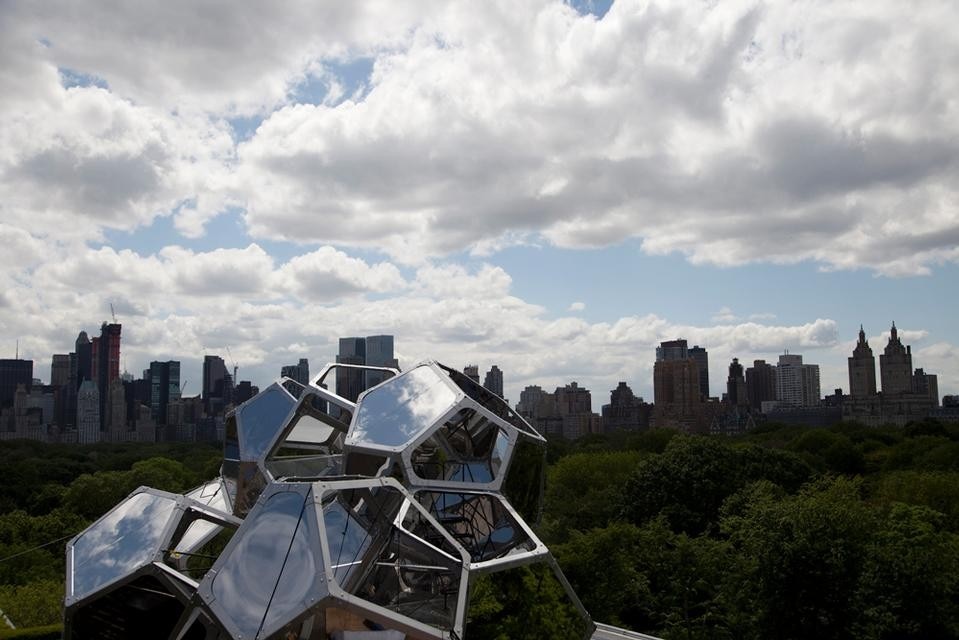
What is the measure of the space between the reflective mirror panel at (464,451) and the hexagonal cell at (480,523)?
372mm

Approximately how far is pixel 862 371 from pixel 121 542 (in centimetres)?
19498

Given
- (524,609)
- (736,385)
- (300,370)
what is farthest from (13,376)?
(524,609)

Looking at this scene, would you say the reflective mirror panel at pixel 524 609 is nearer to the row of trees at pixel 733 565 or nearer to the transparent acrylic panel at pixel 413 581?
the row of trees at pixel 733 565

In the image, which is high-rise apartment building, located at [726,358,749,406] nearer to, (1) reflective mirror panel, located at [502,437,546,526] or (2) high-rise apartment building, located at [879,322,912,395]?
(2) high-rise apartment building, located at [879,322,912,395]

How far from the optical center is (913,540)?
98.7ft

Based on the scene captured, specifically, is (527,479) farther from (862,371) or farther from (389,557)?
(862,371)

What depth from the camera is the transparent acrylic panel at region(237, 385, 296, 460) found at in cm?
1838

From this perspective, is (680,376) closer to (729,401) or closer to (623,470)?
(729,401)

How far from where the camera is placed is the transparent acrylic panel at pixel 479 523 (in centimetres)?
1596

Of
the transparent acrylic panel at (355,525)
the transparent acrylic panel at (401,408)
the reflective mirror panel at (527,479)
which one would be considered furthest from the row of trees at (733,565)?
the transparent acrylic panel at (355,525)

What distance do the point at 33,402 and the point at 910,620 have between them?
6782 inches

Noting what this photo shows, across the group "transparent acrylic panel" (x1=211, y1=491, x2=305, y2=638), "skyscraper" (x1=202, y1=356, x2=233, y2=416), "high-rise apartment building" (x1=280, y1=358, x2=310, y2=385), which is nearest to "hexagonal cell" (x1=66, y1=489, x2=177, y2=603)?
"transparent acrylic panel" (x1=211, y1=491, x2=305, y2=638)

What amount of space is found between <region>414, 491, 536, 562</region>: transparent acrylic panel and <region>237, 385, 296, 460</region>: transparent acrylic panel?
4.31m

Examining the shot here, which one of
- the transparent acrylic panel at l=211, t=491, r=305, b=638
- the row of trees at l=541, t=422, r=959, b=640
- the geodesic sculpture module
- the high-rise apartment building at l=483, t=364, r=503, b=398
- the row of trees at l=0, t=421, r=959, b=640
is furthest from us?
the high-rise apartment building at l=483, t=364, r=503, b=398
